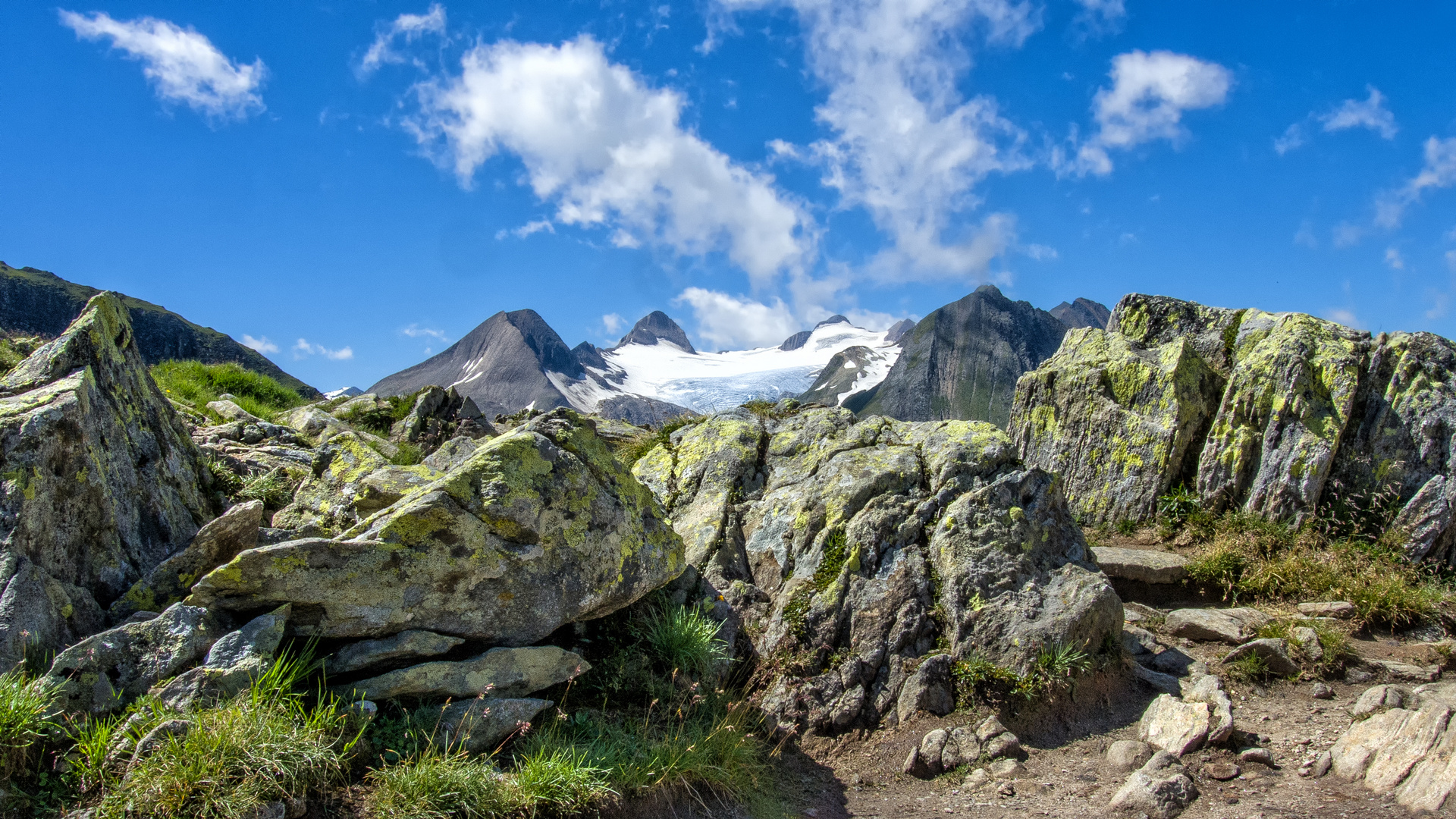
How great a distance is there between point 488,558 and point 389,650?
1.20 metres

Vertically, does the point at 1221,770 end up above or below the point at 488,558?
below

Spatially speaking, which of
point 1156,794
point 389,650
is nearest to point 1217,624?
point 1156,794

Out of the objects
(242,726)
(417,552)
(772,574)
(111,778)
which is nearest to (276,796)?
(242,726)

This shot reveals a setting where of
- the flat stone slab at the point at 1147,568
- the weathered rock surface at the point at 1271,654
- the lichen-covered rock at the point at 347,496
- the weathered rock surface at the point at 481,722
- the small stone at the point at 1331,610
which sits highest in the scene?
the lichen-covered rock at the point at 347,496

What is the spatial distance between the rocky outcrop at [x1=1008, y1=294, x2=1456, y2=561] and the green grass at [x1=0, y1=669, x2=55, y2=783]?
16278 millimetres

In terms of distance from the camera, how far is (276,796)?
5039 millimetres

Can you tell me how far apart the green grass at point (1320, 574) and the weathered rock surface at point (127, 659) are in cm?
1454

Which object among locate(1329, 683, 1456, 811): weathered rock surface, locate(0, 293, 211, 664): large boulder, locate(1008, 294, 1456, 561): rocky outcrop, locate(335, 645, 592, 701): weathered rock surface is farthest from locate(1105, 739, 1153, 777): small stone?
locate(0, 293, 211, 664): large boulder

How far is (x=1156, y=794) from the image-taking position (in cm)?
683

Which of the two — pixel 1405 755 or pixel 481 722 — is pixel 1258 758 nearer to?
pixel 1405 755

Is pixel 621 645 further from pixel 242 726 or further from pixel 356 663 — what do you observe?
pixel 242 726

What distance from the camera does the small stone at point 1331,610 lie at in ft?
36.5

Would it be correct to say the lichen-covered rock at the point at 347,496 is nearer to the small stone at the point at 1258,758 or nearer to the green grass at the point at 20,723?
the green grass at the point at 20,723

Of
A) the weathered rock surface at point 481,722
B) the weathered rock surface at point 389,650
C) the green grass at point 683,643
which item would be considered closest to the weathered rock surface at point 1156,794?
the green grass at point 683,643
